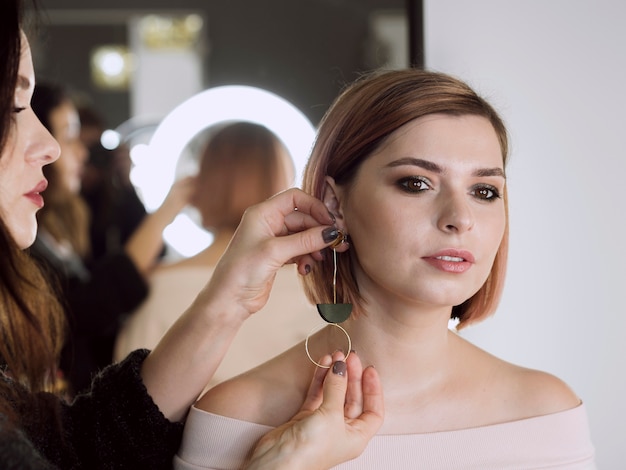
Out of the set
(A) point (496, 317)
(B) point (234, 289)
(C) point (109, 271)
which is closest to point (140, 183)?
(C) point (109, 271)

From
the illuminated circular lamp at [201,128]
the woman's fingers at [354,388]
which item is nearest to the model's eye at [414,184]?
the woman's fingers at [354,388]

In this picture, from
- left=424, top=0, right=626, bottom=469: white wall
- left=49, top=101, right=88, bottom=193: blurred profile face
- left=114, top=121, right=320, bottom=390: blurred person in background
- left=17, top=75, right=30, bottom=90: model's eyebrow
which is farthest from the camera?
left=49, top=101, right=88, bottom=193: blurred profile face

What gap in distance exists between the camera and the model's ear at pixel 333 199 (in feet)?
4.32

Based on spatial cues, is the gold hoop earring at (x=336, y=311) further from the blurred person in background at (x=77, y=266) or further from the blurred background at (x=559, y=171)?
the blurred person in background at (x=77, y=266)

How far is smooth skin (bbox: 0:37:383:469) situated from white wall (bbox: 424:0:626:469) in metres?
0.55

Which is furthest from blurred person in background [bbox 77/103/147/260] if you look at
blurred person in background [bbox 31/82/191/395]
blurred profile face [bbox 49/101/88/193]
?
blurred profile face [bbox 49/101/88/193]

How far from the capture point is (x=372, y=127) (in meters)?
1.26

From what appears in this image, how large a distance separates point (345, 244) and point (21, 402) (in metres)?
0.51

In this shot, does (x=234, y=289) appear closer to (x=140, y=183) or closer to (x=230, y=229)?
(x=230, y=229)

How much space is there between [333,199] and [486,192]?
24 cm

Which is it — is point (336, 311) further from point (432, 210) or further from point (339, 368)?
point (432, 210)

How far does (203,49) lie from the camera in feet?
8.87

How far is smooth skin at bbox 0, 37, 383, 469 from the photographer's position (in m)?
1.13

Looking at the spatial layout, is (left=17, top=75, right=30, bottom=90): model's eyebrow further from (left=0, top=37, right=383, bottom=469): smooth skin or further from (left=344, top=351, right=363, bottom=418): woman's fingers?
(left=344, top=351, right=363, bottom=418): woman's fingers
